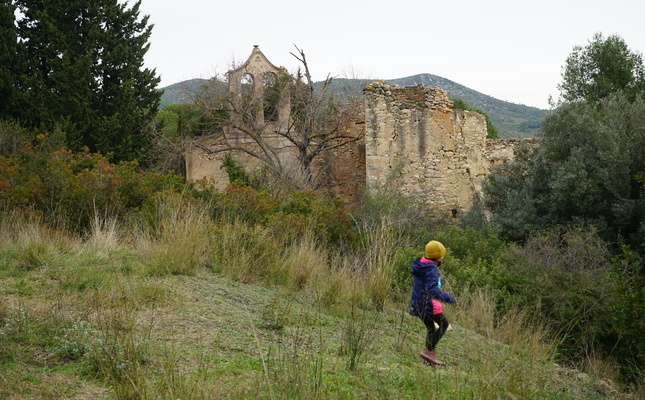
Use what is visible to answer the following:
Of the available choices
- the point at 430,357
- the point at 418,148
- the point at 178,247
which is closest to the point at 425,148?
the point at 418,148

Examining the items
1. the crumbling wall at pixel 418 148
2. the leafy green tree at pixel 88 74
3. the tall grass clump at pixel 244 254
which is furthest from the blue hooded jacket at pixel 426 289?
the leafy green tree at pixel 88 74

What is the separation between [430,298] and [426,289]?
0.30 feet

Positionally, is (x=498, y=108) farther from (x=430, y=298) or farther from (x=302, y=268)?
(x=430, y=298)

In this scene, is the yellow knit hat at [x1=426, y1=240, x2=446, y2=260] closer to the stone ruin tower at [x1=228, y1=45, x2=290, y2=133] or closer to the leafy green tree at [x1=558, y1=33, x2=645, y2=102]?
the stone ruin tower at [x1=228, y1=45, x2=290, y2=133]

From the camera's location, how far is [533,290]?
9.86m

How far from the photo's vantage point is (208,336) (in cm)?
509

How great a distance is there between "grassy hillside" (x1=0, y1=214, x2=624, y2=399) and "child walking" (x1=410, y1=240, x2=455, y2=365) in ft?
0.79

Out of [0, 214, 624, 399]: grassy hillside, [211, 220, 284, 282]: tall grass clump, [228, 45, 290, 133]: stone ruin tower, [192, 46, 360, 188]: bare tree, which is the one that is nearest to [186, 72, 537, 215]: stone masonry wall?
[192, 46, 360, 188]: bare tree

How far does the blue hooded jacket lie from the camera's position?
554cm

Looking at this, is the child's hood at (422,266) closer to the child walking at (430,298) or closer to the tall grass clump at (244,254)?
the child walking at (430,298)

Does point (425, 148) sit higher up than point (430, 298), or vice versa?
point (425, 148)

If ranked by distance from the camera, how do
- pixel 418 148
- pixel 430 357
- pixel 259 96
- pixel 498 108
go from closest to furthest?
pixel 430 357
pixel 418 148
pixel 259 96
pixel 498 108

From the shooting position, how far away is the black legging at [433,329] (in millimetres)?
5469

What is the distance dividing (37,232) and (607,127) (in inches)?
520
